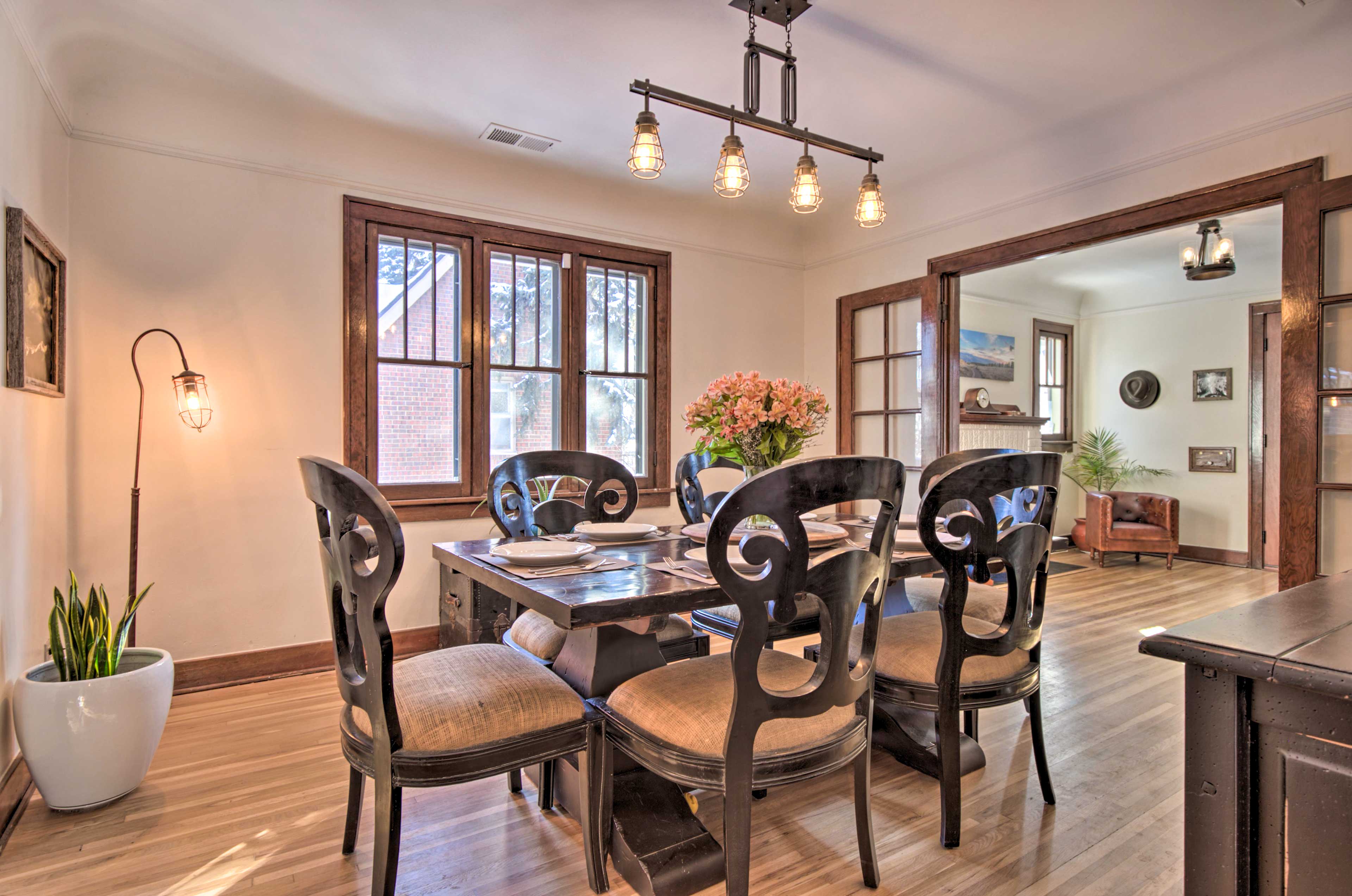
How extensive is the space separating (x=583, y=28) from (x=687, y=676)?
2339 millimetres

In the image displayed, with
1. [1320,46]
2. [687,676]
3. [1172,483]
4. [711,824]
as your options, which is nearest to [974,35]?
[1320,46]

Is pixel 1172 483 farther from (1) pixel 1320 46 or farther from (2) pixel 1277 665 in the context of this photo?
(2) pixel 1277 665

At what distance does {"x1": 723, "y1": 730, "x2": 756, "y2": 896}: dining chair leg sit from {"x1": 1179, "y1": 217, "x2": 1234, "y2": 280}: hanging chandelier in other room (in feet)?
16.3

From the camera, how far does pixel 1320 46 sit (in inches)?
103

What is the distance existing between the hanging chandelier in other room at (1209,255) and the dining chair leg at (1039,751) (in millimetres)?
4060

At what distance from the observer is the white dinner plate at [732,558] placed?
160 cm

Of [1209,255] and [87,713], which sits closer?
[87,713]

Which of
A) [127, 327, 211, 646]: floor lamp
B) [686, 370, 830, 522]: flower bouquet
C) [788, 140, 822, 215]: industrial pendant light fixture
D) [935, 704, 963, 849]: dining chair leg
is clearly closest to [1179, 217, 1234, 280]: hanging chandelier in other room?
[788, 140, 822, 215]: industrial pendant light fixture

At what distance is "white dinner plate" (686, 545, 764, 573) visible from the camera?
160cm

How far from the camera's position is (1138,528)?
20.3 feet

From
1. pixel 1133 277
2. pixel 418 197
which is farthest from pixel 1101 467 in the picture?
pixel 418 197

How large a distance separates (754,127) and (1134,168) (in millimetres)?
2041

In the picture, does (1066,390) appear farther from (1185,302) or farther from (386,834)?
(386,834)

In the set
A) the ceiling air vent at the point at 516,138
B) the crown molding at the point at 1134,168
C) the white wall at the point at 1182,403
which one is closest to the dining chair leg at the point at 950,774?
the crown molding at the point at 1134,168
